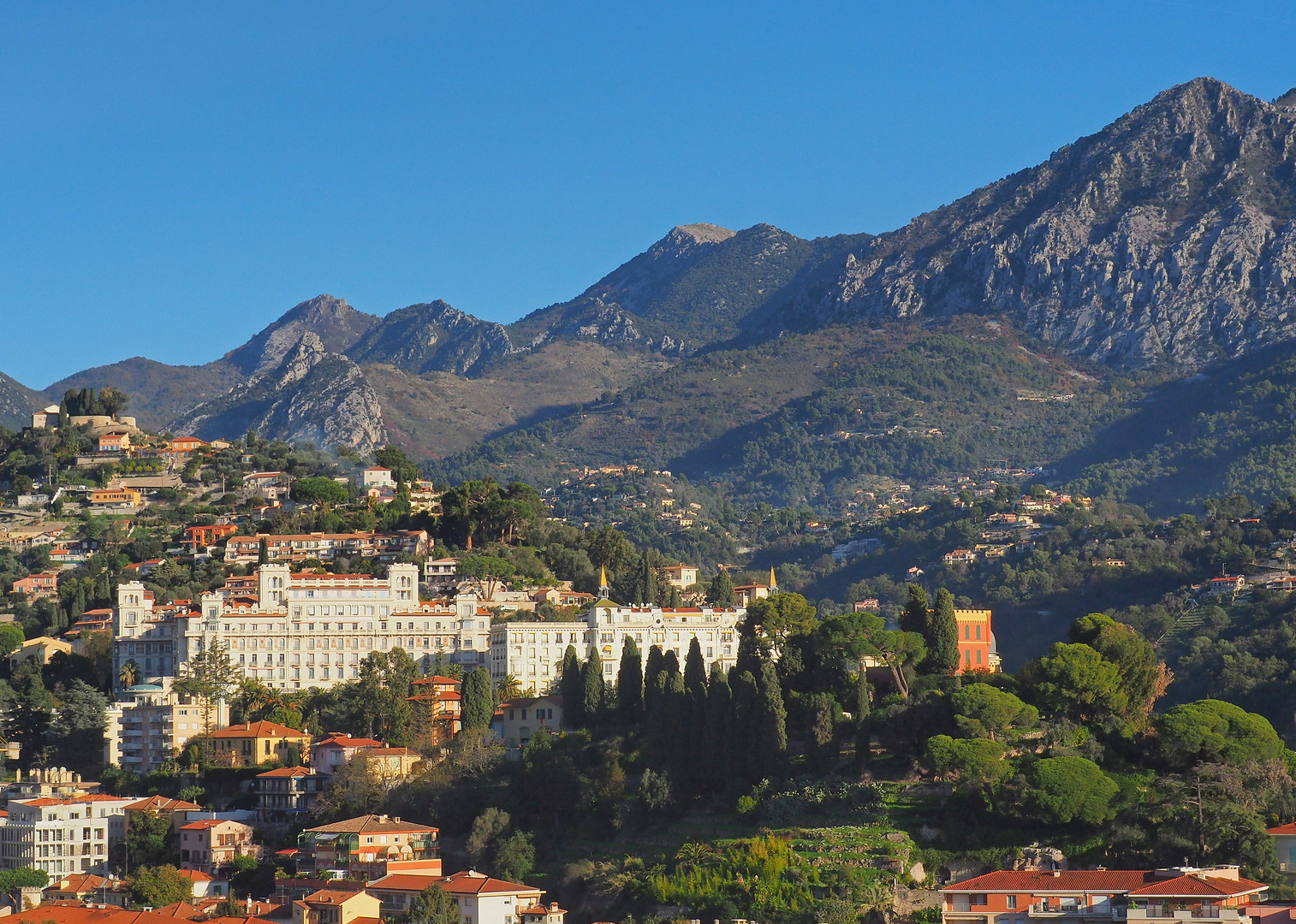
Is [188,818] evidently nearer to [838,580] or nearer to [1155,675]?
[1155,675]

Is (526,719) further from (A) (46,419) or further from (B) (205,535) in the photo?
(A) (46,419)

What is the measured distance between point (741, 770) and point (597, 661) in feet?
41.0

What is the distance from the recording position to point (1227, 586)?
142375 mm

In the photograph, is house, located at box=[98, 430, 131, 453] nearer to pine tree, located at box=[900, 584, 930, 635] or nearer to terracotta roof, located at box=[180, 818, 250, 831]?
terracotta roof, located at box=[180, 818, 250, 831]

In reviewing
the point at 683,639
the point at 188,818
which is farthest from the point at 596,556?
the point at 188,818

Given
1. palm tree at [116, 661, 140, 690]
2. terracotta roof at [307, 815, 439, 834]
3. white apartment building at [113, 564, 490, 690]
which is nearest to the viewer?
terracotta roof at [307, 815, 439, 834]

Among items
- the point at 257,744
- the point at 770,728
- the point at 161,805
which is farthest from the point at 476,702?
the point at 770,728

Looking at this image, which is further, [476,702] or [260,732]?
[260,732]

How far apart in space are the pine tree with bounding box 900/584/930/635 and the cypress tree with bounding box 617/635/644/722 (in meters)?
11.7

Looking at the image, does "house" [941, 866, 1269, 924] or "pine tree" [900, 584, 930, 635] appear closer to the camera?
"house" [941, 866, 1269, 924]

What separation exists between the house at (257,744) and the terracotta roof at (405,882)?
51.9 feet

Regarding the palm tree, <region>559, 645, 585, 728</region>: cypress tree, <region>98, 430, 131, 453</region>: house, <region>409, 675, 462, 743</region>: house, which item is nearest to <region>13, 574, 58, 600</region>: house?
the palm tree

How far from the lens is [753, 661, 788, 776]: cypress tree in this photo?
255 ft

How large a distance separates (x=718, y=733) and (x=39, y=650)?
4206 centimetres
